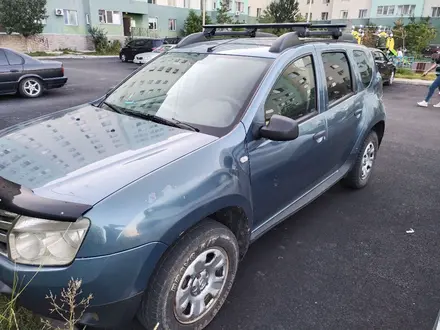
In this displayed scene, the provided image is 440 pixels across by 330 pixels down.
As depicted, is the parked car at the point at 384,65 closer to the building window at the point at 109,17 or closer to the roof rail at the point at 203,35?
the roof rail at the point at 203,35

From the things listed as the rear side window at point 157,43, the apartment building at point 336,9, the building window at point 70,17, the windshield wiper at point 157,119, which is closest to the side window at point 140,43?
the rear side window at point 157,43

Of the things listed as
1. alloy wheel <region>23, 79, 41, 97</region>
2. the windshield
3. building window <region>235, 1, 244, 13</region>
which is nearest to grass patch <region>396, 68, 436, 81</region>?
alloy wheel <region>23, 79, 41, 97</region>

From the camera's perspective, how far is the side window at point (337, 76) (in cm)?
334

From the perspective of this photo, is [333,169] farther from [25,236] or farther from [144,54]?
[144,54]

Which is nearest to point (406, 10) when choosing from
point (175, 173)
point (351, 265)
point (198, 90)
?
point (351, 265)

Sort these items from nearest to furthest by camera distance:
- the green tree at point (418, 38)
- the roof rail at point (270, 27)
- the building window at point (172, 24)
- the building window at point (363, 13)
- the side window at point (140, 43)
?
the roof rail at point (270, 27) < the side window at point (140, 43) < the green tree at point (418, 38) < the building window at point (172, 24) < the building window at point (363, 13)

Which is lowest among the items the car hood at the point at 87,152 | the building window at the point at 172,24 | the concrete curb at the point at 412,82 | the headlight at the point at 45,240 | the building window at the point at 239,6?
the concrete curb at the point at 412,82

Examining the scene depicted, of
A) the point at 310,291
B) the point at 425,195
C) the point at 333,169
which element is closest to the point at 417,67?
the point at 425,195

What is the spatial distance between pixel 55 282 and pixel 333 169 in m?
2.80

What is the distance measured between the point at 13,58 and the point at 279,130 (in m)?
9.75

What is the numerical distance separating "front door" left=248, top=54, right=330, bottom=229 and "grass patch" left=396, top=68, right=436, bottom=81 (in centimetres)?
1498

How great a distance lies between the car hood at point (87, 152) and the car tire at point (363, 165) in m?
2.47

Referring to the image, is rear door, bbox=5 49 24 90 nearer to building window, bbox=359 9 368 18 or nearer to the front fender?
the front fender

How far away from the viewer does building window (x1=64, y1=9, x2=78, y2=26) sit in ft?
96.1
